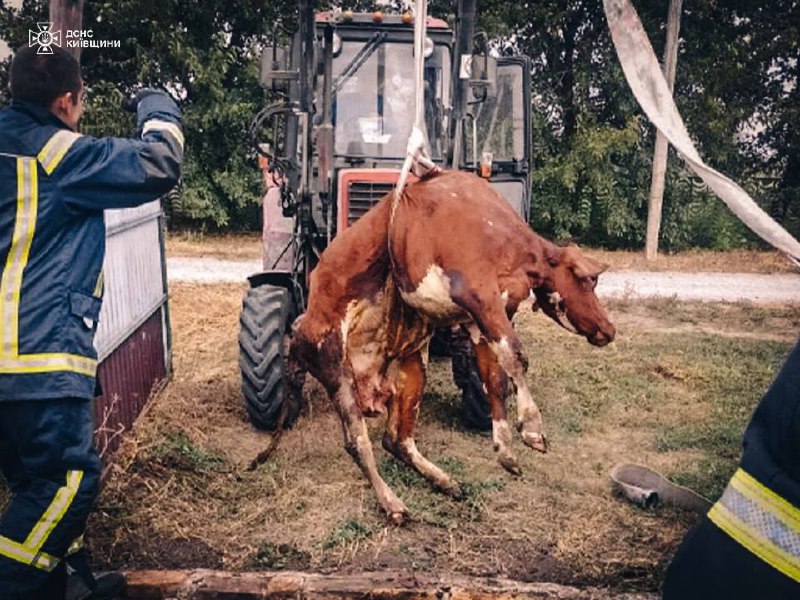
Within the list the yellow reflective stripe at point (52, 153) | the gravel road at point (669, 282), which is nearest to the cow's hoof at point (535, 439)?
the yellow reflective stripe at point (52, 153)

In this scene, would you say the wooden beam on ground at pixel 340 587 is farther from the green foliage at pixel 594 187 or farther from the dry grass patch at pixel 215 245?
the green foliage at pixel 594 187

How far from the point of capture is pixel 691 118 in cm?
1689

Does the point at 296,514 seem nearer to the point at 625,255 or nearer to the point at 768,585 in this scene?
the point at 768,585

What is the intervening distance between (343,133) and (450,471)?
107 inches

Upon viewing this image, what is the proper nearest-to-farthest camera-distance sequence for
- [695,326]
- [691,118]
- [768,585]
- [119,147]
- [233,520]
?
[768,585] < [119,147] < [233,520] < [695,326] < [691,118]

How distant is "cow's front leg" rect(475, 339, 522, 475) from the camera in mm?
3410

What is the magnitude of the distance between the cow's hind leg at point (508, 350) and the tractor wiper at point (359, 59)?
10.8ft

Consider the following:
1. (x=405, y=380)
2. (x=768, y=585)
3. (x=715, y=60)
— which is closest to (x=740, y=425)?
(x=405, y=380)

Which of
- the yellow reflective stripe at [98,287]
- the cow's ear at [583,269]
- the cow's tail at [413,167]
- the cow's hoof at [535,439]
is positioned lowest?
the cow's hoof at [535,439]

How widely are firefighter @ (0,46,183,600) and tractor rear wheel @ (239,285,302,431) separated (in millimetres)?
2411

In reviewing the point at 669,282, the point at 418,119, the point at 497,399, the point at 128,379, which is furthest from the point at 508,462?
the point at 669,282

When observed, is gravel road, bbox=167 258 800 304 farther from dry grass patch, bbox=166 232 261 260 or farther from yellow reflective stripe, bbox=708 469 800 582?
yellow reflective stripe, bbox=708 469 800 582

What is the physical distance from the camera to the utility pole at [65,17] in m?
4.23

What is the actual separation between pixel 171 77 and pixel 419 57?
49.6ft
